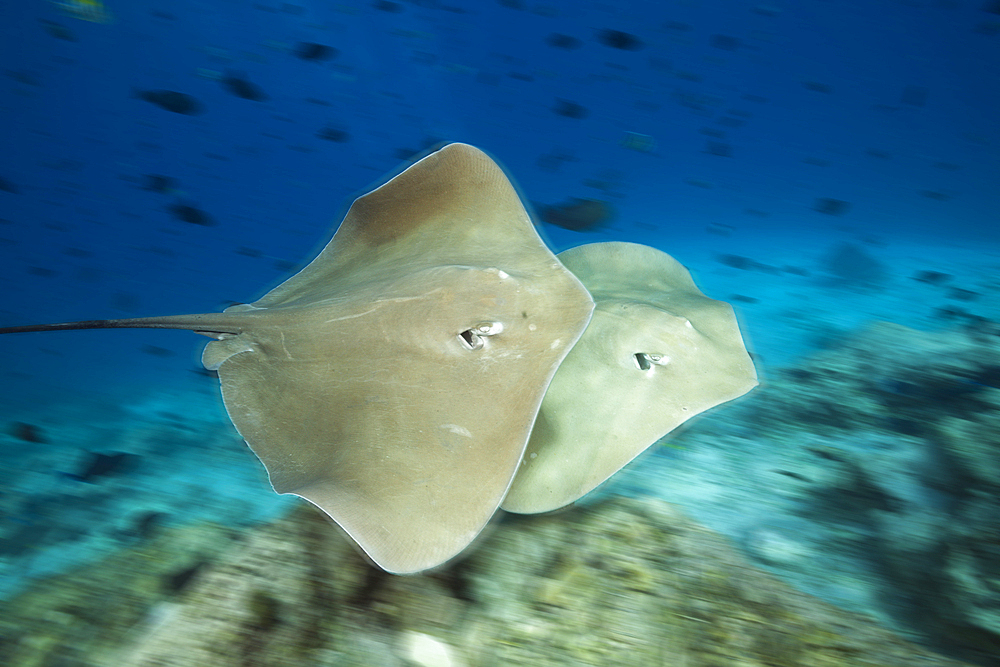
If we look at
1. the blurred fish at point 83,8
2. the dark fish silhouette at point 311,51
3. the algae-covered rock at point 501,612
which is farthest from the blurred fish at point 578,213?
the blurred fish at point 83,8

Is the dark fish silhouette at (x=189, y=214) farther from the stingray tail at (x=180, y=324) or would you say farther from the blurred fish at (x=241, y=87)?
the stingray tail at (x=180, y=324)

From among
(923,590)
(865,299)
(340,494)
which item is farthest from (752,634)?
(865,299)

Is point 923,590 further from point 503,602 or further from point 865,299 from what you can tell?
point 865,299

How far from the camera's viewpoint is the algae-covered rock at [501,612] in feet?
4.70

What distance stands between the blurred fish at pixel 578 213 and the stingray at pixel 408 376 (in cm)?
163

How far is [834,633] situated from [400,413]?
1.50 metres

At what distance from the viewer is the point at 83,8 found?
3818 millimetres

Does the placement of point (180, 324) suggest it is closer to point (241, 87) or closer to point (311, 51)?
point (241, 87)

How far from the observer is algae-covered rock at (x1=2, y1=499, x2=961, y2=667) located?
1433mm

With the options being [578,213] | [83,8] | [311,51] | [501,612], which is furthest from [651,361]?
[83,8]

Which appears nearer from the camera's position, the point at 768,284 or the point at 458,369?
the point at 458,369

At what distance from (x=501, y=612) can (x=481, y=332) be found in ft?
3.06

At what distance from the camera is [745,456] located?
2.26 m

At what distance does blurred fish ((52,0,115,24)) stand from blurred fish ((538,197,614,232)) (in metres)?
3.91
